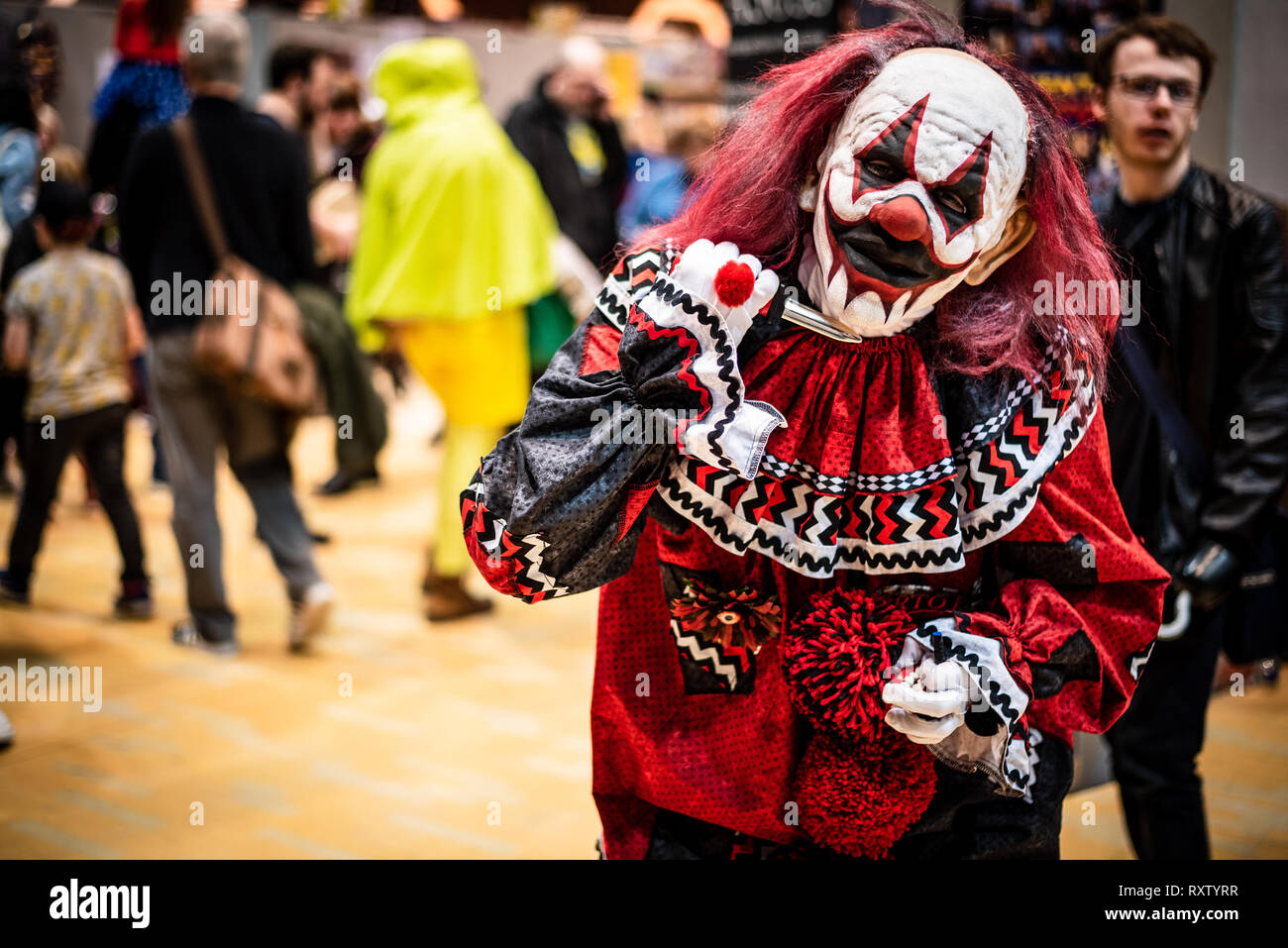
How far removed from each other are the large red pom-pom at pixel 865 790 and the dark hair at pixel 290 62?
4.99m

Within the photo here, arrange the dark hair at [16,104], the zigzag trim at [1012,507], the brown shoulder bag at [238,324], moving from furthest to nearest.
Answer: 1. the dark hair at [16,104]
2. the brown shoulder bag at [238,324]
3. the zigzag trim at [1012,507]

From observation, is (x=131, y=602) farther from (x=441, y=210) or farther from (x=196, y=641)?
(x=441, y=210)

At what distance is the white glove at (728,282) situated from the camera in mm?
1315

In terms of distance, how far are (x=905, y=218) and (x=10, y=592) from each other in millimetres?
3704

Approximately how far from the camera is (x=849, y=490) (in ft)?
4.61

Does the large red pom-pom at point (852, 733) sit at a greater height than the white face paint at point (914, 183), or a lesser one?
lesser

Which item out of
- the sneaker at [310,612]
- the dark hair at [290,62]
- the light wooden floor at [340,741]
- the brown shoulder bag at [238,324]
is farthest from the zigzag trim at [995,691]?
the dark hair at [290,62]

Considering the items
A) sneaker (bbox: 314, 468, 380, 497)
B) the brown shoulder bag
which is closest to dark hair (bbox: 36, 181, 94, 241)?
the brown shoulder bag

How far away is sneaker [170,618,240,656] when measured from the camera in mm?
3760

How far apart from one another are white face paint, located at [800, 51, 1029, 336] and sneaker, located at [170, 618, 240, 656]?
289 centimetres

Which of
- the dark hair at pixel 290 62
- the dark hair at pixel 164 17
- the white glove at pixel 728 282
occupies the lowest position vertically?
the white glove at pixel 728 282

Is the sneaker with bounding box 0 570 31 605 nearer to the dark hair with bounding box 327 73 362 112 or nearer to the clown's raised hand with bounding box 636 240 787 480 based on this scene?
the dark hair with bounding box 327 73 362 112

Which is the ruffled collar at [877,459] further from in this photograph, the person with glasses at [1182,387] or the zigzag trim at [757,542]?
the person with glasses at [1182,387]

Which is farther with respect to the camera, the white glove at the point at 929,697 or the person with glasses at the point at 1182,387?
the person with glasses at the point at 1182,387
